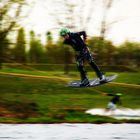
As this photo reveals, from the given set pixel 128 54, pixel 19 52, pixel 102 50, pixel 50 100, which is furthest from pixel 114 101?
pixel 128 54

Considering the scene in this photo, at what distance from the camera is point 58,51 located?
28156 millimetres

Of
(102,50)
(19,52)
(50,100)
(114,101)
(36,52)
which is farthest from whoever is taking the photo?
(36,52)

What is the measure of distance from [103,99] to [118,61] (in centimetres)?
1042

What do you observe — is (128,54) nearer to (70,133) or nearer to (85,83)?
(85,83)

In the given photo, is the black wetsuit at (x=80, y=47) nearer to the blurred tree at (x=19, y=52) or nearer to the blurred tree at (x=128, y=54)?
the blurred tree at (x=19, y=52)

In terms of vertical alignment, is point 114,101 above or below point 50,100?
above

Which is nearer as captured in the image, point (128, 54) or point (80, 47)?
point (80, 47)

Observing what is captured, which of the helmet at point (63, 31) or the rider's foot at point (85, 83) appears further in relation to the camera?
the rider's foot at point (85, 83)

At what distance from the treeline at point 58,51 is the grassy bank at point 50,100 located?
142 centimetres

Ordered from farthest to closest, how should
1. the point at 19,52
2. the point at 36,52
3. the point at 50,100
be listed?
the point at 36,52
the point at 19,52
the point at 50,100

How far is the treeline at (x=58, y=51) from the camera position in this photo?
2541cm

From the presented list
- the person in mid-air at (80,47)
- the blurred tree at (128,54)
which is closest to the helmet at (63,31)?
the person in mid-air at (80,47)

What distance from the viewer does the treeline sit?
25.4 m

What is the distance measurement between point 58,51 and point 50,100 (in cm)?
931
